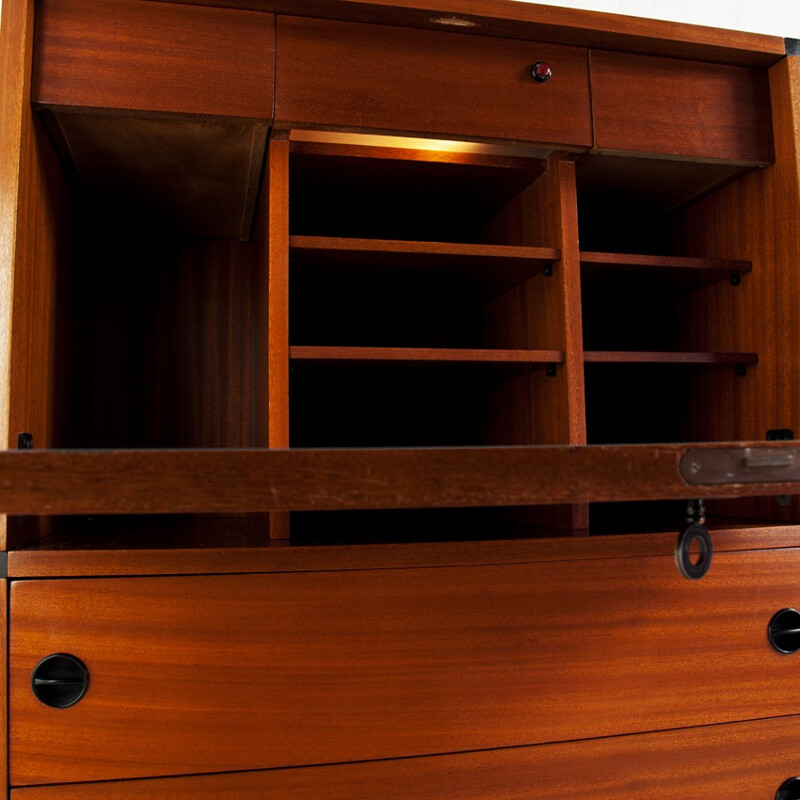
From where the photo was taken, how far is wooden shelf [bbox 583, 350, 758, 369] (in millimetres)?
1112

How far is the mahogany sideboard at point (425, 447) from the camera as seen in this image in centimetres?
86

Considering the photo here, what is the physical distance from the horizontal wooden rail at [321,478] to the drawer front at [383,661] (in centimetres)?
37

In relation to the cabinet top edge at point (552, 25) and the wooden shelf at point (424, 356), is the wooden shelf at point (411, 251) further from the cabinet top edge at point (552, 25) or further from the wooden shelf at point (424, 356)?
the cabinet top edge at point (552, 25)

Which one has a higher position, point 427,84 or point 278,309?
point 427,84

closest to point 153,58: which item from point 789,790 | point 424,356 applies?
point 424,356

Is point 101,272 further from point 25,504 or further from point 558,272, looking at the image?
point 25,504

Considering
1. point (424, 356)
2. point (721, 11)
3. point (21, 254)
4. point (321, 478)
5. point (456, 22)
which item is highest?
point (721, 11)

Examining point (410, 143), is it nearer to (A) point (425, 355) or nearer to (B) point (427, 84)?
(B) point (427, 84)

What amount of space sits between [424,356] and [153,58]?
0.54 meters

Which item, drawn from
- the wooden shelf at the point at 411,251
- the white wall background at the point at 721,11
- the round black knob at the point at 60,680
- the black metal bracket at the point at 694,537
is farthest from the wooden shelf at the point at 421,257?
the white wall background at the point at 721,11

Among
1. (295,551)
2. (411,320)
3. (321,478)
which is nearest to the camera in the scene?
(321,478)

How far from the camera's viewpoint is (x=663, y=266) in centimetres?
118

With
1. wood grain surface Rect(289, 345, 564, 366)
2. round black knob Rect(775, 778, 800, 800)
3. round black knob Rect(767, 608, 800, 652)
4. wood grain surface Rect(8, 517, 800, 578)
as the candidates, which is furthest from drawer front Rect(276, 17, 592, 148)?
round black knob Rect(775, 778, 800, 800)

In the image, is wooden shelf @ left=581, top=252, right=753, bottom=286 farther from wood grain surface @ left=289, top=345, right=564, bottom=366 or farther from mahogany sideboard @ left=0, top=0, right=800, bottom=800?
wood grain surface @ left=289, top=345, right=564, bottom=366
